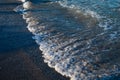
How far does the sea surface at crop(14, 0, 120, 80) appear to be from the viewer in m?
8.89

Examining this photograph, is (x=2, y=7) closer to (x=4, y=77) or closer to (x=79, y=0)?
(x=79, y=0)

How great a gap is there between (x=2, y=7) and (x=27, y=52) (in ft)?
19.6

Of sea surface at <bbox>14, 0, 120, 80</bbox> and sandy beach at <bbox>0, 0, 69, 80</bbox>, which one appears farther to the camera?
sea surface at <bbox>14, 0, 120, 80</bbox>

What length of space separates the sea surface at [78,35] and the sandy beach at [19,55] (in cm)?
29

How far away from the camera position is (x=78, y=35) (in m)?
11.3

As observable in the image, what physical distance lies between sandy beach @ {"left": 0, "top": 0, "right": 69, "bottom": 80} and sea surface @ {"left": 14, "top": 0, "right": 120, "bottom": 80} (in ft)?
0.96

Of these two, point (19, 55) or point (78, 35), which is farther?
point (78, 35)

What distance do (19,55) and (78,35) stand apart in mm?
2819

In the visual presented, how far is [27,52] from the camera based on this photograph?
9.90m

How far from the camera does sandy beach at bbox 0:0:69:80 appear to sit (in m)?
8.51

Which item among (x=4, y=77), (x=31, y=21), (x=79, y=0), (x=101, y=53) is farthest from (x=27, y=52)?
(x=79, y=0)

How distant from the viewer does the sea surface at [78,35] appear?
8.89 metres

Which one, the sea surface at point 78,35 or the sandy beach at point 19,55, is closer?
the sandy beach at point 19,55

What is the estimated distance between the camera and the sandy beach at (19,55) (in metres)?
8.51
